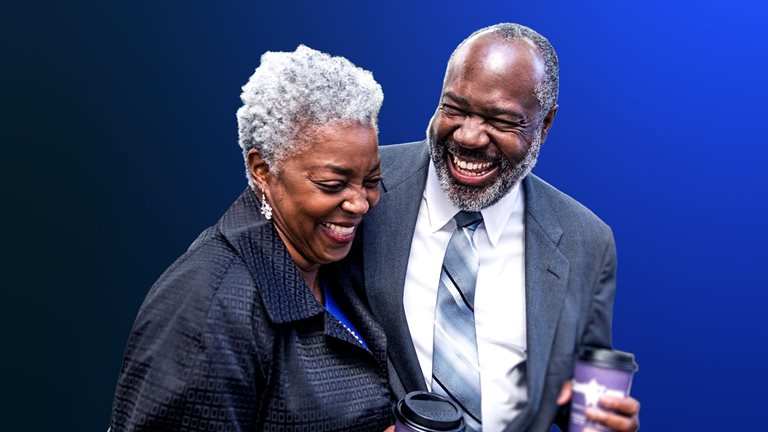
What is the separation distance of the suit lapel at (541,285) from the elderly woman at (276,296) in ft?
1.13

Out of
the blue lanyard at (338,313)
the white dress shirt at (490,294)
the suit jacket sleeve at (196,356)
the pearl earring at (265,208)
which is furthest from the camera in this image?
the white dress shirt at (490,294)

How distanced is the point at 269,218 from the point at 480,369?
628 millimetres

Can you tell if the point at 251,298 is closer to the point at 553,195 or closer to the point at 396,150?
the point at 396,150

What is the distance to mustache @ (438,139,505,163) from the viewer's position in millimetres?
1841

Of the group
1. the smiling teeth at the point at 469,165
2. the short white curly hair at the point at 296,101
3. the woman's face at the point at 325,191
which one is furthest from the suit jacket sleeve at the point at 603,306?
the short white curly hair at the point at 296,101

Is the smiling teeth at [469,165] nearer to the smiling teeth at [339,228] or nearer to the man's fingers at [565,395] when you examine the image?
the smiling teeth at [339,228]

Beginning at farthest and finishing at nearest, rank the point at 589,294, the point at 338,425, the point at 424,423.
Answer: the point at 589,294
the point at 338,425
the point at 424,423

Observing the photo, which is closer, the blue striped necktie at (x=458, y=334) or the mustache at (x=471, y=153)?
the blue striped necktie at (x=458, y=334)

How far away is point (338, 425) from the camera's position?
1479 mm

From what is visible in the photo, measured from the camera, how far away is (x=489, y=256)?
1.84 meters

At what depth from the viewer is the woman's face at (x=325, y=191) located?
4.74 ft

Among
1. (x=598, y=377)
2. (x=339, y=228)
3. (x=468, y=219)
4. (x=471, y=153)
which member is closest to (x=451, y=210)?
(x=468, y=219)

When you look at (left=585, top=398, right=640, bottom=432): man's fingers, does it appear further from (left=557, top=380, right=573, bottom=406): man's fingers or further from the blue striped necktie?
the blue striped necktie

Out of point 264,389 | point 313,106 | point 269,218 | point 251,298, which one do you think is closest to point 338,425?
point 264,389
